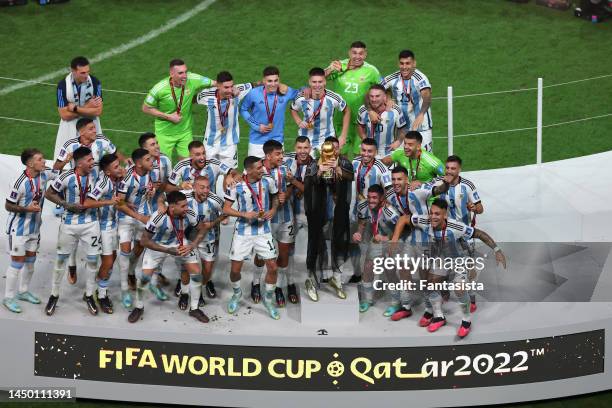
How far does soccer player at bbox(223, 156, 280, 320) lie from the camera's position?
13.2 metres

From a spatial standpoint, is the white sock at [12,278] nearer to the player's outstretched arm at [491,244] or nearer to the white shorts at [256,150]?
the white shorts at [256,150]

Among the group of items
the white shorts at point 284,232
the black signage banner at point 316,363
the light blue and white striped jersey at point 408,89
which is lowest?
the black signage banner at point 316,363

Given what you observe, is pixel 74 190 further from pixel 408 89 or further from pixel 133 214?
Result: pixel 408 89

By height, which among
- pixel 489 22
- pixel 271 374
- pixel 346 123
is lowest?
pixel 271 374

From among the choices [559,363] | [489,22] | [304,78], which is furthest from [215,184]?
[489,22]

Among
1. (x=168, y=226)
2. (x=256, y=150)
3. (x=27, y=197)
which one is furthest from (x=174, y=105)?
(x=27, y=197)

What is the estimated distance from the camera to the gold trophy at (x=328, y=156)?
518 inches

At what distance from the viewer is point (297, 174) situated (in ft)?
44.2

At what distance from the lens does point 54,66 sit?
18.8m

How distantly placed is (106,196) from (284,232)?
5.22 ft

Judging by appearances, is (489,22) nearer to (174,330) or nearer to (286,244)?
(286,244)

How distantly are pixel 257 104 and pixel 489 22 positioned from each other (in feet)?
21.0

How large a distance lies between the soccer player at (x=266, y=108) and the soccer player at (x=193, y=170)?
835 millimetres

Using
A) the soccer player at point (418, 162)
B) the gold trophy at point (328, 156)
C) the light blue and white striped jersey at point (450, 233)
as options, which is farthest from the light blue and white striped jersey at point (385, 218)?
the gold trophy at point (328, 156)
